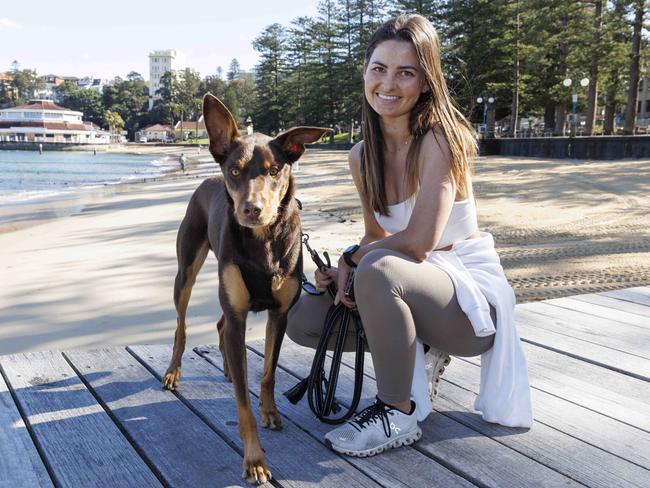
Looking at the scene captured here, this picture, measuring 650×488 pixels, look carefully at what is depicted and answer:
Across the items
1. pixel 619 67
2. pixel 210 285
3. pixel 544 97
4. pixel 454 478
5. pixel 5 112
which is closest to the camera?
pixel 454 478

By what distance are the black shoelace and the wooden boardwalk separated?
0.10m

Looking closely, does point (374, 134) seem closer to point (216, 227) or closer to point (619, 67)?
point (216, 227)

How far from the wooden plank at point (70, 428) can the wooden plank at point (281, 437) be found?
13.8 inches

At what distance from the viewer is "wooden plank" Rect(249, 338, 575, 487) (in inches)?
72.2

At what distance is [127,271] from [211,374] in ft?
13.6

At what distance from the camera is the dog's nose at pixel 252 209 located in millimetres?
1973

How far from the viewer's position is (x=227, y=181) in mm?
2164

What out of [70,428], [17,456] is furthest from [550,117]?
[17,456]

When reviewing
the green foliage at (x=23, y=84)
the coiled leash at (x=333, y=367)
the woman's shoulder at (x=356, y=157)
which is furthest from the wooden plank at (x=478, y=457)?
the green foliage at (x=23, y=84)

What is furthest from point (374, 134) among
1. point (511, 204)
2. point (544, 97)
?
point (544, 97)

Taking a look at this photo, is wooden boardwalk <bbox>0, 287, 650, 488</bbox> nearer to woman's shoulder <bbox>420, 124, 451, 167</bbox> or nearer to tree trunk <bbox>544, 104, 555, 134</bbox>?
woman's shoulder <bbox>420, 124, 451, 167</bbox>

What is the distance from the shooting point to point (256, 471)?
1848 millimetres

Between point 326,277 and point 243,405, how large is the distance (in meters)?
0.62

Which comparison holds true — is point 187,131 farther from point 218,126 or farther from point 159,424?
point 159,424
